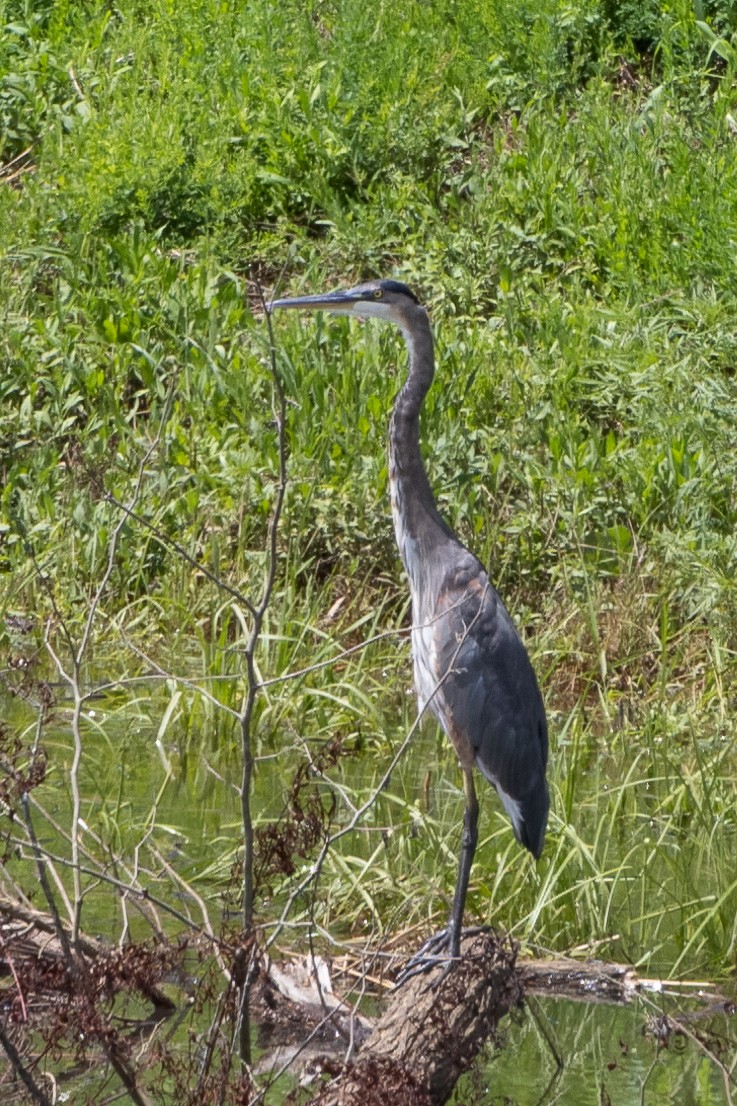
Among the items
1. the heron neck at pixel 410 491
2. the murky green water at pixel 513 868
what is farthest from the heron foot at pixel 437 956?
the heron neck at pixel 410 491

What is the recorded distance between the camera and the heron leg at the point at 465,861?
428 cm

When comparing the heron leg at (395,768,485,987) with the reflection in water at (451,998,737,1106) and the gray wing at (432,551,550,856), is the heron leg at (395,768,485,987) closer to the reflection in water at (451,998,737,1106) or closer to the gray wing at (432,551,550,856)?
the gray wing at (432,551,550,856)

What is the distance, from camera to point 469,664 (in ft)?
15.9

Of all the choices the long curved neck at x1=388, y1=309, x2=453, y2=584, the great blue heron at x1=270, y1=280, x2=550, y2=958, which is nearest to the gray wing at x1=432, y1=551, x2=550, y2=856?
the great blue heron at x1=270, y1=280, x2=550, y2=958

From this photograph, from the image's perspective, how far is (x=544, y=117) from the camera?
938 cm

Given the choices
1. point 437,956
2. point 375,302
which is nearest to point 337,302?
point 375,302

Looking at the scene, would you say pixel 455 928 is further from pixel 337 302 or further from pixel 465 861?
pixel 337 302

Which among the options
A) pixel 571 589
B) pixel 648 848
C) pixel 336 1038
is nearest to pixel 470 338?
pixel 571 589

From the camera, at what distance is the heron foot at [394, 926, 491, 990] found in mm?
3852

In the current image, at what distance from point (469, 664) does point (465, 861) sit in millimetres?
559

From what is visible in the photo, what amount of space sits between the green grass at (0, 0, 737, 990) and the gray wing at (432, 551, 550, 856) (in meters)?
0.29

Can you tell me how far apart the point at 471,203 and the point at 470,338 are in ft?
4.48

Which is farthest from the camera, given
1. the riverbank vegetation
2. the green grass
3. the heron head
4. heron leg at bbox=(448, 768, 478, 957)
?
the green grass

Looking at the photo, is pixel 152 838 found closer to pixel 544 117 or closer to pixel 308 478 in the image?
pixel 308 478
